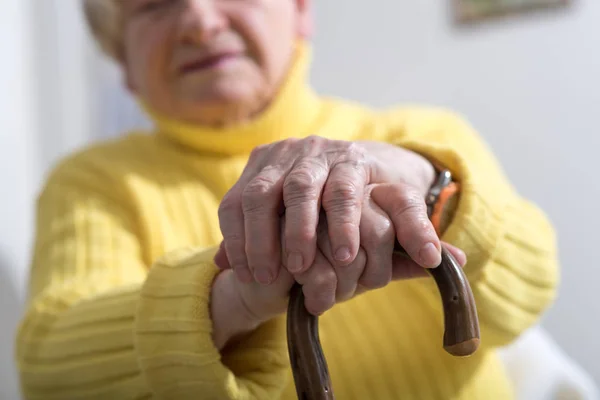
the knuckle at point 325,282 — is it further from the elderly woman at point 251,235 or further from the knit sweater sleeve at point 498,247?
the knit sweater sleeve at point 498,247

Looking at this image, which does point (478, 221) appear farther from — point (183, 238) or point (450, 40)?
point (450, 40)

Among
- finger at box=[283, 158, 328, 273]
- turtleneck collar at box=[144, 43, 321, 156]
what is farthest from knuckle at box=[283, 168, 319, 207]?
turtleneck collar at box=[144, 43, 321, 156]

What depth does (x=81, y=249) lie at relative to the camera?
1.70ft

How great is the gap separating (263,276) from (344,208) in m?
0.06

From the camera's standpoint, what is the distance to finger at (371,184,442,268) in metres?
0.26

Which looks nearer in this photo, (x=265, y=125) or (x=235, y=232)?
(x=235, y=232)

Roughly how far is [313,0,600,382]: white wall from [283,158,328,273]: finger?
0.49m

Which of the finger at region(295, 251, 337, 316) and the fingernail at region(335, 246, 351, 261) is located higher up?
the fingernail at region(335, 246, 351, 261)

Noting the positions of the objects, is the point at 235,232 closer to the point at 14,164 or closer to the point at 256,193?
the point at 256,193

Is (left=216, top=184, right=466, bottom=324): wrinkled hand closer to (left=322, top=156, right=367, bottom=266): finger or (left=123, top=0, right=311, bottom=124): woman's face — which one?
(left=322, top=156, right=367, bottom=266): finger

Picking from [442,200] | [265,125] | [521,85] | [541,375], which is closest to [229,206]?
[442,200]

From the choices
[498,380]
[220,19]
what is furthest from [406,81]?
[498,380]

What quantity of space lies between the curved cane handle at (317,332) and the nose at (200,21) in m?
0.32

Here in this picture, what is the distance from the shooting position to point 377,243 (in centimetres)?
27
